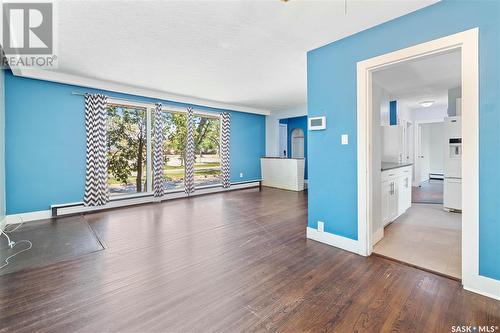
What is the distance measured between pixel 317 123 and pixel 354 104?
1.61ft

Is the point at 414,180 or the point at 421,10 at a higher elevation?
the point at 421,10

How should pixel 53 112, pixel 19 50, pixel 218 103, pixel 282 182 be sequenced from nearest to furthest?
pixel 19 50 < pixel 53 112 < pixel 218 103 < pixel 282 182

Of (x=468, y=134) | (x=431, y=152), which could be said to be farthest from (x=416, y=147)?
(x=468, y=134)

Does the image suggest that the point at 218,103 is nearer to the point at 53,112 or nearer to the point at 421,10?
the point at 53,112

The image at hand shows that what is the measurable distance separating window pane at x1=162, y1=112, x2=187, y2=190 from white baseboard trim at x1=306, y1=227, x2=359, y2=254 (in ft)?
13.3

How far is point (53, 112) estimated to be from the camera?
4121 mm

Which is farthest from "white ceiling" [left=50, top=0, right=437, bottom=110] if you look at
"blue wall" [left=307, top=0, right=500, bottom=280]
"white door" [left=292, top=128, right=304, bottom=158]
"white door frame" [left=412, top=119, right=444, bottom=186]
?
"white door frame" [left=412, top=119, right=444, bottom=186]

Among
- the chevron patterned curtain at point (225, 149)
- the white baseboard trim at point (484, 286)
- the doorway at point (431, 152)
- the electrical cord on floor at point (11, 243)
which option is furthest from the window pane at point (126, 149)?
the doorway at point (431, 152)

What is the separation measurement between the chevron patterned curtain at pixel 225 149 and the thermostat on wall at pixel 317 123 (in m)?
4.11

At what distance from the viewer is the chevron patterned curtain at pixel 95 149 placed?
444 centimetres

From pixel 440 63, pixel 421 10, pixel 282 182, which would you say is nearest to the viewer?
pixel 421 10

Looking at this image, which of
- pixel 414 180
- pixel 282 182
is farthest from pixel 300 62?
pixel 414 180

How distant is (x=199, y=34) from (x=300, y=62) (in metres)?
1.62

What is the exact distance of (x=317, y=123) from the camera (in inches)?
115
